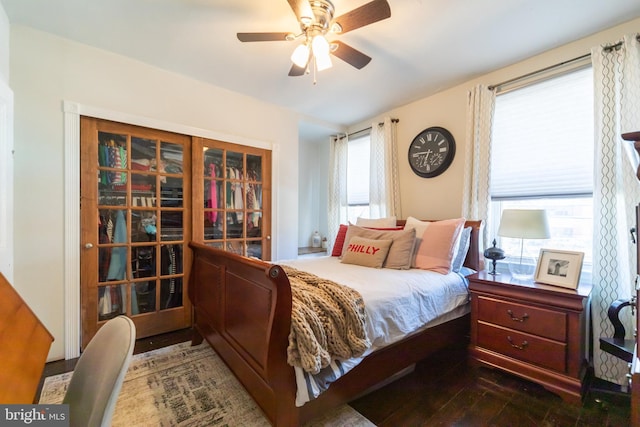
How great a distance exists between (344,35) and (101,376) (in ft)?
8.01

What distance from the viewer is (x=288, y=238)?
356 centimetres

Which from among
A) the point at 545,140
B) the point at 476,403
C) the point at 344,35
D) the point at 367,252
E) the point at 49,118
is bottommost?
the point at 476,403

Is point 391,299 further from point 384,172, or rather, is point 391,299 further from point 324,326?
point 384,172

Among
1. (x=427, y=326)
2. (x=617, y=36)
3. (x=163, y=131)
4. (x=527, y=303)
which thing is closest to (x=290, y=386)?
(x=427, y=326)

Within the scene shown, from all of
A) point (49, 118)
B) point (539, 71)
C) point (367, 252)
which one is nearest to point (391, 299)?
point (367, 252)

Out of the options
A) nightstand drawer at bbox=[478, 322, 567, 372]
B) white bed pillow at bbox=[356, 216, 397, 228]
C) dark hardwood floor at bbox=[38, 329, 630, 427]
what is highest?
white bed pillow at bbox=[356, 216, 397, 228]

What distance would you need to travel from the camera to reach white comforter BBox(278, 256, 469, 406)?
1368 millimetres

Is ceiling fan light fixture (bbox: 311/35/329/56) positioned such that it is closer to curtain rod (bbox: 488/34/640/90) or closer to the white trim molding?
curtain rod (bbox: 488/34/640/90)

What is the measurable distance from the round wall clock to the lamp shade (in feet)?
3.37

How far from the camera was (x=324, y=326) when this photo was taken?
4.49 feet

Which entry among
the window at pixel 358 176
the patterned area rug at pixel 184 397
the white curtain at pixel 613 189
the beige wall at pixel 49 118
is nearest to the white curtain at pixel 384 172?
the window at pixel 358 176

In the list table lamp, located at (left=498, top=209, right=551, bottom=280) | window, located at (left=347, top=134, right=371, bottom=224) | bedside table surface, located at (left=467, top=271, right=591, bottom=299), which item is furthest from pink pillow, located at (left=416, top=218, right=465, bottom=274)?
window, located at (left=347, top=134, right=371, bottom=224)

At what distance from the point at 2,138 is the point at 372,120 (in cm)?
362

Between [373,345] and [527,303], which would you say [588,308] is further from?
[373,345]
